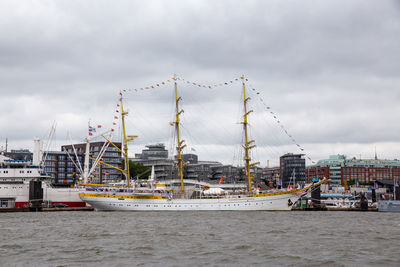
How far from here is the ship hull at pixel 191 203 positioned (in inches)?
3617

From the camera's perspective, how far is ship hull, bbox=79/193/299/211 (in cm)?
9188

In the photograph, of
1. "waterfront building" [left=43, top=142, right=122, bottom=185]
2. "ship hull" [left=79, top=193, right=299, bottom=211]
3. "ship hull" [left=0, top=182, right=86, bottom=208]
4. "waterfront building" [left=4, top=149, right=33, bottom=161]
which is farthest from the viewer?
"waterfront building" [left=4, top=149, right=33, bottom=161]

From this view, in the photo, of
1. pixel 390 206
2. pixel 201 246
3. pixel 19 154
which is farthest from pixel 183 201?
pixel 19 154

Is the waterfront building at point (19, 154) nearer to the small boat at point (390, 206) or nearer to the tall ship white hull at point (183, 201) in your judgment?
the tall ship white hull at point (183, 201)

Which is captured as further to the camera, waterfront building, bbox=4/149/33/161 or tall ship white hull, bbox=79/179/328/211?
waterfront building, bbox=4/149/33/161

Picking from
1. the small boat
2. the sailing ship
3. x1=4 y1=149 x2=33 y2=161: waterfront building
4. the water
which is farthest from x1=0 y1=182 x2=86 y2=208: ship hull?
x1=4 y1=149 x2=33 y2=161: waterfront building

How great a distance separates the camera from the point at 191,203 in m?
92.9

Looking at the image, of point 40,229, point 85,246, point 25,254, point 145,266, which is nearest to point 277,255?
point 145,266

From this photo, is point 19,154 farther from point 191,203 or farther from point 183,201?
point 191,203

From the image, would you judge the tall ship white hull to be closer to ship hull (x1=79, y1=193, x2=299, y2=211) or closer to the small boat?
ship hull (x1=79, y1=193, x2=299, y2=211)

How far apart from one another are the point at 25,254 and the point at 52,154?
158m

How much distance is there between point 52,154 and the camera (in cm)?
18700

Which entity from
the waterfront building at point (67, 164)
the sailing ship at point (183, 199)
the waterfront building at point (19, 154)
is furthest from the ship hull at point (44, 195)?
the waterfront building at point (19, 154)

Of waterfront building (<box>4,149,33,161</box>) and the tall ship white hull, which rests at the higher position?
waterfront building (<box>4,149,33,161</box>)
